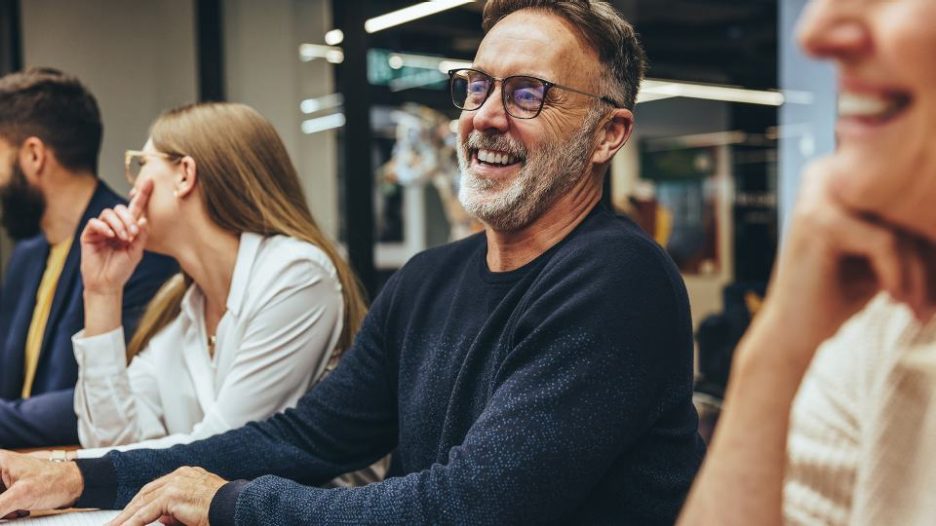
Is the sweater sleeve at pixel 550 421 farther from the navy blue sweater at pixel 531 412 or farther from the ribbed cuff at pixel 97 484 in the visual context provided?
the ribbed cuff at pixel 97 484

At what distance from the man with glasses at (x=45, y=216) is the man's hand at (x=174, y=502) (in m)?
1.17

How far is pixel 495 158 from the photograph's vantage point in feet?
5.36

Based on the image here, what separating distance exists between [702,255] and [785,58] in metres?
1.68

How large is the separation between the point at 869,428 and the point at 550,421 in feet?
1.65

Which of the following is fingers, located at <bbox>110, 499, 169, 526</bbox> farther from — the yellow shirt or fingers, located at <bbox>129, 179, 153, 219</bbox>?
the yellow shirt

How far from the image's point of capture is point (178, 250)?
221 cm

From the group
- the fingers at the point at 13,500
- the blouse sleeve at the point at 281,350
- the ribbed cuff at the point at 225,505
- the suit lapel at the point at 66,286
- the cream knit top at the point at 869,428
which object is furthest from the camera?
the suit lapel at the point at 66,286

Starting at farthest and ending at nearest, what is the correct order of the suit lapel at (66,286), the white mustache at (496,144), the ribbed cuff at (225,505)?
the suit lapel at (66,286) → the white mustache at (496,144) → the ribbed cuff at (225,505)

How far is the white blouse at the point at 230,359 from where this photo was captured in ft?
6.48

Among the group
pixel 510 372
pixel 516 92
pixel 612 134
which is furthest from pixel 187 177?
pixel 510 372

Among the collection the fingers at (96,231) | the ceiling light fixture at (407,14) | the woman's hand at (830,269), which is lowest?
the fingers at (96,231)

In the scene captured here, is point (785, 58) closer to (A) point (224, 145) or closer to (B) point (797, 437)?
(A) point (224, 145)

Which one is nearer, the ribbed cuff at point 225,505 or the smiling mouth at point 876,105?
the smiling mouth at point 876,105

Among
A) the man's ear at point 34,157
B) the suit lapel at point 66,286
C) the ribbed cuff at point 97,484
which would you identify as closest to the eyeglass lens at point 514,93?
the ribbed cuff at point 97,484
